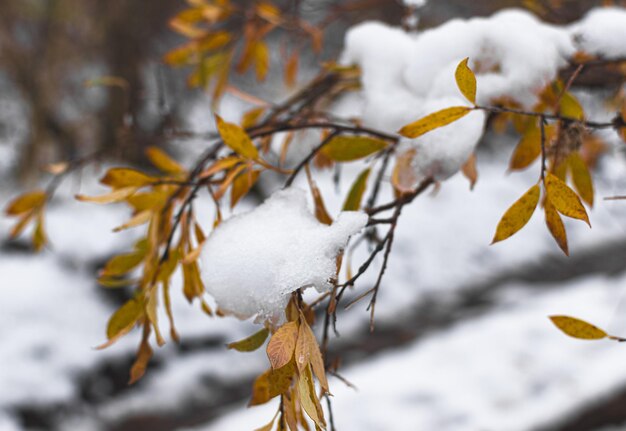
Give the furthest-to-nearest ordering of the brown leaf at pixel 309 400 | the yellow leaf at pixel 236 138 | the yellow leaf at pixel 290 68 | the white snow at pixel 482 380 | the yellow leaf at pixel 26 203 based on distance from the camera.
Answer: the white snow at pixel 482 380
the yellow leaf at pixel 290 68
the yellow leaf at pixel 26 203
the yellow leaf at pixel 236 138
the brown leaf at pixel 309 400

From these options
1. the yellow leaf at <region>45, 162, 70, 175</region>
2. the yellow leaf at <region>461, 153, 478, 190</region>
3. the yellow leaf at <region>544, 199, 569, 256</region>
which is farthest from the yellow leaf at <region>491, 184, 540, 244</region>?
the yellow leaf at <region>45, 162, 70, 175</region>

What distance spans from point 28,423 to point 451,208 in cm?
265

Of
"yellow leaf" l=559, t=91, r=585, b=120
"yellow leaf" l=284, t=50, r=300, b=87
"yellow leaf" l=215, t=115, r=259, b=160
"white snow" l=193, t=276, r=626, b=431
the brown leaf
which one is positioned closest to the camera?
the brown leaf

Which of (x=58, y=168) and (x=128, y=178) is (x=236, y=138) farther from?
(x=58, y=168)

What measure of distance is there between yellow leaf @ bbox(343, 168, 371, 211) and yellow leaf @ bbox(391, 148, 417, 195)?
47 millimetres

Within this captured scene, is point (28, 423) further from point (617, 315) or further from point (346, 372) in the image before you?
point (617, 315)

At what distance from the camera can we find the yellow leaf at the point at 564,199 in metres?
0.36

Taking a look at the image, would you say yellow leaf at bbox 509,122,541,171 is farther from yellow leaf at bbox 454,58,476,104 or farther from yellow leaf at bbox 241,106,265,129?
yellow leaf at bbox 241,106,265,129

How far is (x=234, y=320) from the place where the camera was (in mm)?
2385

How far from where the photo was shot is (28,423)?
1745 mm

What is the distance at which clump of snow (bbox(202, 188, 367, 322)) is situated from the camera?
1.23 feet

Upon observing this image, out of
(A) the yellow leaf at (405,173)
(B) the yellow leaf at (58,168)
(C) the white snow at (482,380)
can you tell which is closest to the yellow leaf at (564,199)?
(A) the yellow leaf at (405,173)

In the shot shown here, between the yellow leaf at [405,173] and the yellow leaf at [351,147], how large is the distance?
0.02 metres

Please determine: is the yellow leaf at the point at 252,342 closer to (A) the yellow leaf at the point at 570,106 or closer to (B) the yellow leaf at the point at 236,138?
(B) the yellow leaf at the point at 236,138
